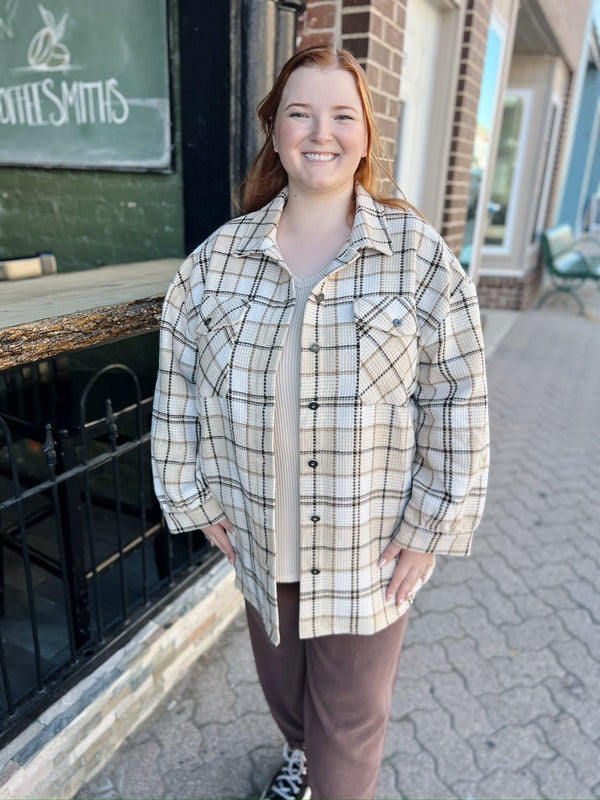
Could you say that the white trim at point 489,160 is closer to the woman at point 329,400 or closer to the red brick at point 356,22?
the red brick at point 356,22

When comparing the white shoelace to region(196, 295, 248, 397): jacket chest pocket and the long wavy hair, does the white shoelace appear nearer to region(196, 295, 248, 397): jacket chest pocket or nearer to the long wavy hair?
region(196, 295, 248, 397): jacket chest pocket

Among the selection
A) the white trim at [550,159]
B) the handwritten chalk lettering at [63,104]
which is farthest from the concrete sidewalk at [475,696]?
the white trim at [550,159]

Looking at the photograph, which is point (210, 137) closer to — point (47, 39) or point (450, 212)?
point (47, 39)

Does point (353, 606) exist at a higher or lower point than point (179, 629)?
higher

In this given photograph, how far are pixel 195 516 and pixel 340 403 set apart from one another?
582mm

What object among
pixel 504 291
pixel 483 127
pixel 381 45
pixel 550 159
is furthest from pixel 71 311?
pixel 550 159

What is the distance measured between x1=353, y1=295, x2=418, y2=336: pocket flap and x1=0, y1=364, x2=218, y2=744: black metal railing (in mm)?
948

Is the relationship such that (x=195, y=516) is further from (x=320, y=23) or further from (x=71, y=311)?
(x=320, y=23)

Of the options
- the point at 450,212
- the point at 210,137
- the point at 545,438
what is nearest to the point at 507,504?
the point at 545,438

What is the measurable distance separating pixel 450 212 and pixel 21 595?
11.7 ft

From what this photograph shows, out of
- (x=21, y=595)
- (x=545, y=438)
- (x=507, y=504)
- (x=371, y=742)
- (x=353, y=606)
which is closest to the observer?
(x=353, y=606)

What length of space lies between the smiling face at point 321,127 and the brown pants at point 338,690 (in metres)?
1.06

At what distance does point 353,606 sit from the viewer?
1503 mm

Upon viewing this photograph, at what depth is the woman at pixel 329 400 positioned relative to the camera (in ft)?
4.33
